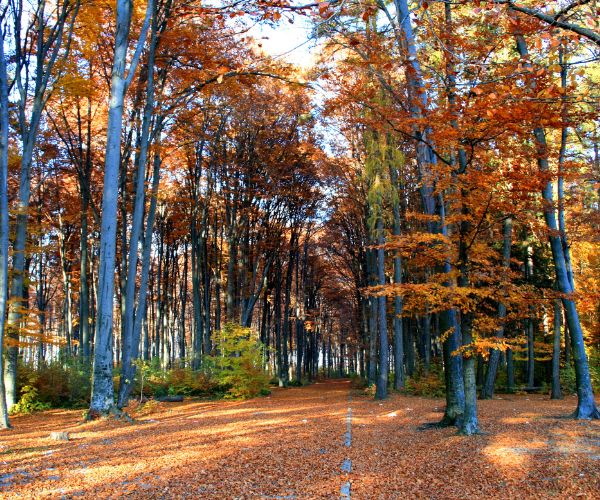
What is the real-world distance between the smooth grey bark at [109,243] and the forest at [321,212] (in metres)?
0.05

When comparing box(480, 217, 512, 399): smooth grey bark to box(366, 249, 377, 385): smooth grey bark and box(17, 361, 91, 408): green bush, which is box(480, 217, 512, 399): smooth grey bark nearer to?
box(366, 249, 377, 385): smooth grey bark

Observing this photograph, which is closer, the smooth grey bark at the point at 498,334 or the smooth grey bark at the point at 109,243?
the smooth grey bark at the point at 109,243

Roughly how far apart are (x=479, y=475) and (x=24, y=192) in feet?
36.6

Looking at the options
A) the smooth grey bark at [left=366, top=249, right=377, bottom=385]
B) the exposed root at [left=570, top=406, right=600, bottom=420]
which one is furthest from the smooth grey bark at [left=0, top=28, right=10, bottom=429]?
the exposed root at [left=570, top=406, right=600, bottom=420]

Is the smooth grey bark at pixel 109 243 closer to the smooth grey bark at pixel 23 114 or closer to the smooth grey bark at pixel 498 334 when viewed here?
the smooth grey bark at pixel 23 114

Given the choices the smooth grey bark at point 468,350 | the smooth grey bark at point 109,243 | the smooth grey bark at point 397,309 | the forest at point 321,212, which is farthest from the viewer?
the smooth grey bark at point 397,309

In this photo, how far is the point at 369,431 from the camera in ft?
29.1

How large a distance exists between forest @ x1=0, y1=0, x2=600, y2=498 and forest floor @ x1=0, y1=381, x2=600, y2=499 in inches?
2.1

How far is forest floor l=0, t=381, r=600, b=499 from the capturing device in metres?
4.75

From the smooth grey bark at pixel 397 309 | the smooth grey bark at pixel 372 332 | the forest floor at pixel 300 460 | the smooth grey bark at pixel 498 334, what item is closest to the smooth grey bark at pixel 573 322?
the forest floor at pixel 300 460

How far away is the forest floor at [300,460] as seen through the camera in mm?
4746

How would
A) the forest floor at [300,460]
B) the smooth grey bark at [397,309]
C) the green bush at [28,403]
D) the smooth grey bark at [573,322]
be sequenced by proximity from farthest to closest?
the smooth grey bark at [397,309] → the green bush at [28,403] → the smooth grey bark at [573,322] → the forest floor at [300,460]

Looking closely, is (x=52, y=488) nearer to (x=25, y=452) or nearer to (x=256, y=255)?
(x=25, y=452)

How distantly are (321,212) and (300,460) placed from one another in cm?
1962
